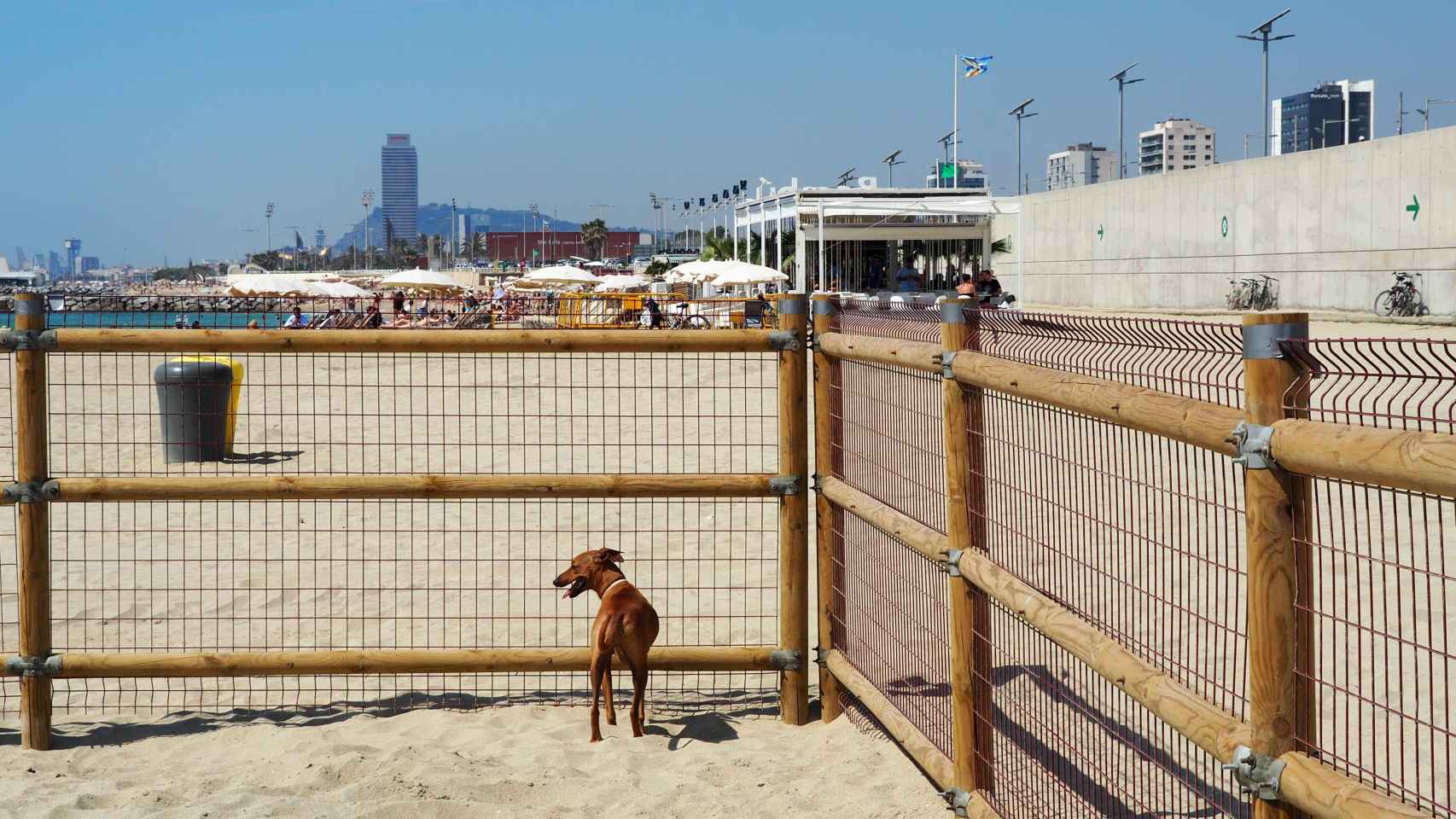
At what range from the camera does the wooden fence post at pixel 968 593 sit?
425cm

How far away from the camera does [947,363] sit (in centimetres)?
433

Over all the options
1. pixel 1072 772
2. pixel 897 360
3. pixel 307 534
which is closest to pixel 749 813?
pixel 1072 772

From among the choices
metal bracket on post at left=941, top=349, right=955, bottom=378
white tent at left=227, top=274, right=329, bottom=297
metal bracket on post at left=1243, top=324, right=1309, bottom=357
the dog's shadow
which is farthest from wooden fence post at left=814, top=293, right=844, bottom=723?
white tent at left=227, top=274, right=329, bottom=297

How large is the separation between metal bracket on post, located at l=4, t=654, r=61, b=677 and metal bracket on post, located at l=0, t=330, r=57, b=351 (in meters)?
1.21

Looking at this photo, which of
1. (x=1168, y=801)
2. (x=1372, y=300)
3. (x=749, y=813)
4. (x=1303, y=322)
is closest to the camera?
(x=1303, y=322)

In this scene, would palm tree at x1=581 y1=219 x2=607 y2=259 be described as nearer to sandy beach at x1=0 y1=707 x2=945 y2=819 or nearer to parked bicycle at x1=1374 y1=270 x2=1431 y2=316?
parked bicycle at x1=1374 y1=270 x2=1431 y2=316

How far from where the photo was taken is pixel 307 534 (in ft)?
29.2

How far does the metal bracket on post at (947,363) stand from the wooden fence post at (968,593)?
0.08 feet

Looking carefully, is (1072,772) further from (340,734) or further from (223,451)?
(223,451)

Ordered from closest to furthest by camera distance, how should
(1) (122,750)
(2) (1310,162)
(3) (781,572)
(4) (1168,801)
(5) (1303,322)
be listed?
(5) (1303,322) < (4) (1168,801) < (1) (122,750) < (3) (781,572) < (2) (1310,162)

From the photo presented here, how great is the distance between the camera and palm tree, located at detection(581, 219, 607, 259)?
155 meters

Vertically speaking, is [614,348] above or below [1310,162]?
below

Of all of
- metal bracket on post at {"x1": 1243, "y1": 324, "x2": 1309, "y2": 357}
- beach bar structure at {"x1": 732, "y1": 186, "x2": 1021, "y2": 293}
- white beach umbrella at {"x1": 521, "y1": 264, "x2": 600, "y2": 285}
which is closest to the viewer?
metal bracket on post at {"x1": 1243, "y1": 324, "x2": 1309, "y2": 357}

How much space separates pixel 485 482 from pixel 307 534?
384 centimetres
